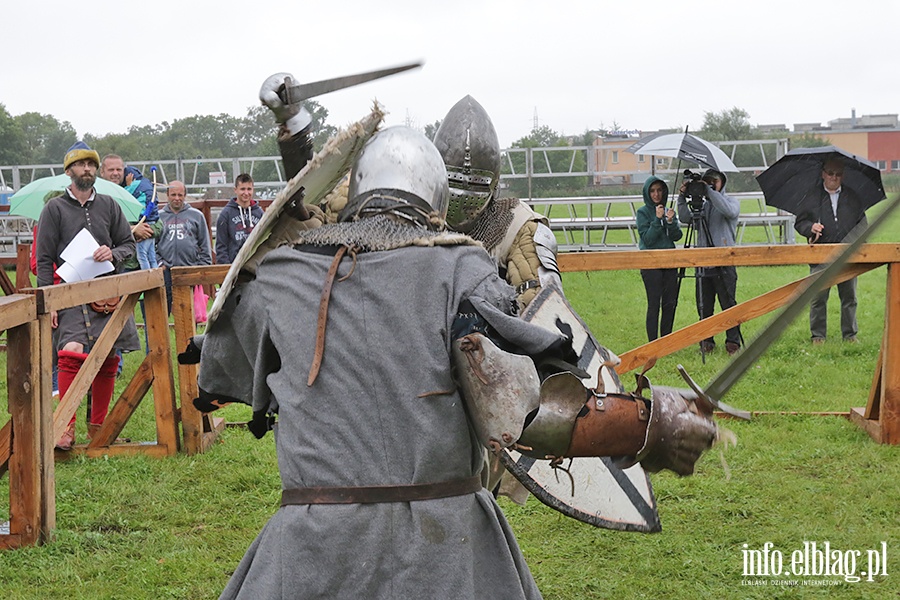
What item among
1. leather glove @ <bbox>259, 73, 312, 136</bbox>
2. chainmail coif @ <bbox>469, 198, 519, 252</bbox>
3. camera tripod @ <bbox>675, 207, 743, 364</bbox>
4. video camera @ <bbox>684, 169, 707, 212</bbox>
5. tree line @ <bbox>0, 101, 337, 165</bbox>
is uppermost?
tree line @ <bbox>0, 101, 337, 165</bbox>

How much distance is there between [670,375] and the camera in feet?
26.6

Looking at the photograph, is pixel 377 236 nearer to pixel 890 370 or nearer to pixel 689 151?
pixel 890 370

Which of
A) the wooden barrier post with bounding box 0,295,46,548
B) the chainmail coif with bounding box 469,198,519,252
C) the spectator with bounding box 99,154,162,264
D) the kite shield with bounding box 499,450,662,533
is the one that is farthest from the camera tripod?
the wooden barrier post with bounding box 0,295,46,548

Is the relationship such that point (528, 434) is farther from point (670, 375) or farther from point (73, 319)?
point (670, 375)

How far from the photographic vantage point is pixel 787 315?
84.2 inches

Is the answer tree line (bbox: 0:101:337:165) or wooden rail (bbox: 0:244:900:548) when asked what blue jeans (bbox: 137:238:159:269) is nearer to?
wooden rail (bbox: 0:244:900:548)

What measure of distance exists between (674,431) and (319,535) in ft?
2.54

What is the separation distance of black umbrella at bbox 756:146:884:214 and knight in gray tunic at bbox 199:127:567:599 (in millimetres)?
6878

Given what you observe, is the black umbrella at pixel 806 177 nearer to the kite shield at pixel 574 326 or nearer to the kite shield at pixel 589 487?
the kite shield at pixel 574 326

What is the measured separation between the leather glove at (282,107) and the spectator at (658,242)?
21.3 ft

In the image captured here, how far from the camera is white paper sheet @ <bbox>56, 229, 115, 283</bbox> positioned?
5859 millimetres

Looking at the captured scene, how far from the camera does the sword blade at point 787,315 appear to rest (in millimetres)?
1973

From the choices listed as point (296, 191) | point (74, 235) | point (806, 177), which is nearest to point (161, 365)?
point (74, 235)

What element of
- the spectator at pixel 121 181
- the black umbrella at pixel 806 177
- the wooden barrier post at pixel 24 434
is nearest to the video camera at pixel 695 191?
the black umbrella at pixel 806 177
